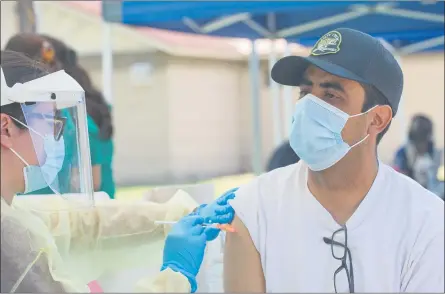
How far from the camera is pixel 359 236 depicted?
106cm

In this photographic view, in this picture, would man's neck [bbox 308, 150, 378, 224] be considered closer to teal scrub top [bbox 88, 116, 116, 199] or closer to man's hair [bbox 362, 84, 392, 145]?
man's hair [bbox 362, 84, 392, 145]

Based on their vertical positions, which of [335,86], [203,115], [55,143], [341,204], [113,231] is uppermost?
[335,86]

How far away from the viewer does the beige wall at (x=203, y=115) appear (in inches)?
77.7

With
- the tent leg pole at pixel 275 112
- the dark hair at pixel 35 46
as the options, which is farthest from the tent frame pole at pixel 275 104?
the dark hair at pixel 35 46

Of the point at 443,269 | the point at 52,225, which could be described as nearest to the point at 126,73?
the point at 52,225

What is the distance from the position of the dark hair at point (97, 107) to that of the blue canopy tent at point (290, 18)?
430 mm

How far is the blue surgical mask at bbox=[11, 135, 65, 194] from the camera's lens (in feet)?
3.40

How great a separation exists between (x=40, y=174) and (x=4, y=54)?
0.74 feet

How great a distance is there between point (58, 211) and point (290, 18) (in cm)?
128

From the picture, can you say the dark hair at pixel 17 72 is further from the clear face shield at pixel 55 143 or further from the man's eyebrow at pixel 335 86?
the man's eyebrow at pixel 335 86

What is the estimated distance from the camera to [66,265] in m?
1.20

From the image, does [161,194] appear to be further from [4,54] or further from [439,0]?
[439,0]

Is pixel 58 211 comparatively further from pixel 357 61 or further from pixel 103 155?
pixel 357 61

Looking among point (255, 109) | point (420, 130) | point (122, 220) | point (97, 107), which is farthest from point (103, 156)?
point (420, 130)
